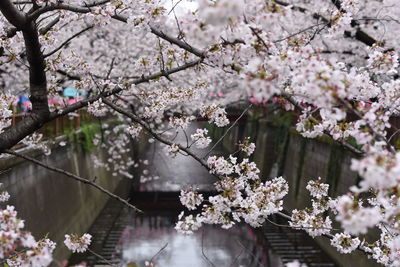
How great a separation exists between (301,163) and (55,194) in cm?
982

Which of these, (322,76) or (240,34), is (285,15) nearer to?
(240,34)

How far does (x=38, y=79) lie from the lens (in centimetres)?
423

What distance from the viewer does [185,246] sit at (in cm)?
1412

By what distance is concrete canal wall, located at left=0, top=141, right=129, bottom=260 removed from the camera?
378 inches

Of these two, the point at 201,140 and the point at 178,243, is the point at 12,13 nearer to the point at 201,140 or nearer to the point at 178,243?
the point at 201,140

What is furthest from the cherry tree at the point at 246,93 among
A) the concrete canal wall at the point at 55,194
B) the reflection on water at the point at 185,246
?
the reflection on water at the point at 185,246

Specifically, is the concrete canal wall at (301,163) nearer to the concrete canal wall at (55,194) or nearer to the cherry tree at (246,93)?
the cherry tree at (246,93)

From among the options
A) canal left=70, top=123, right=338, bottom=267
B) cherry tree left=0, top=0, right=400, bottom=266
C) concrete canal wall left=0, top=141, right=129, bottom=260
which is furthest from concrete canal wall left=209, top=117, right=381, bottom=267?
concrete canal wall left=0, top=141, right=129, bottom=260

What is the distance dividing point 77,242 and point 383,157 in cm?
374

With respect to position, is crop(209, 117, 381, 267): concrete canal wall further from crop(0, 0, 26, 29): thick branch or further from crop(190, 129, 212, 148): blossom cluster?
crop(0, 0, 26, 29): thick branch

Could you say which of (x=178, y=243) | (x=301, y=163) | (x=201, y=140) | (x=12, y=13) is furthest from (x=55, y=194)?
(x=301, y=163)

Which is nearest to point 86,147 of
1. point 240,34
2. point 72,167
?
point 72,167

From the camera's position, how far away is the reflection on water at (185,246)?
12938mm

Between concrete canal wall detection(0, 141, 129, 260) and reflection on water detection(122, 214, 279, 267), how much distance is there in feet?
5.95
